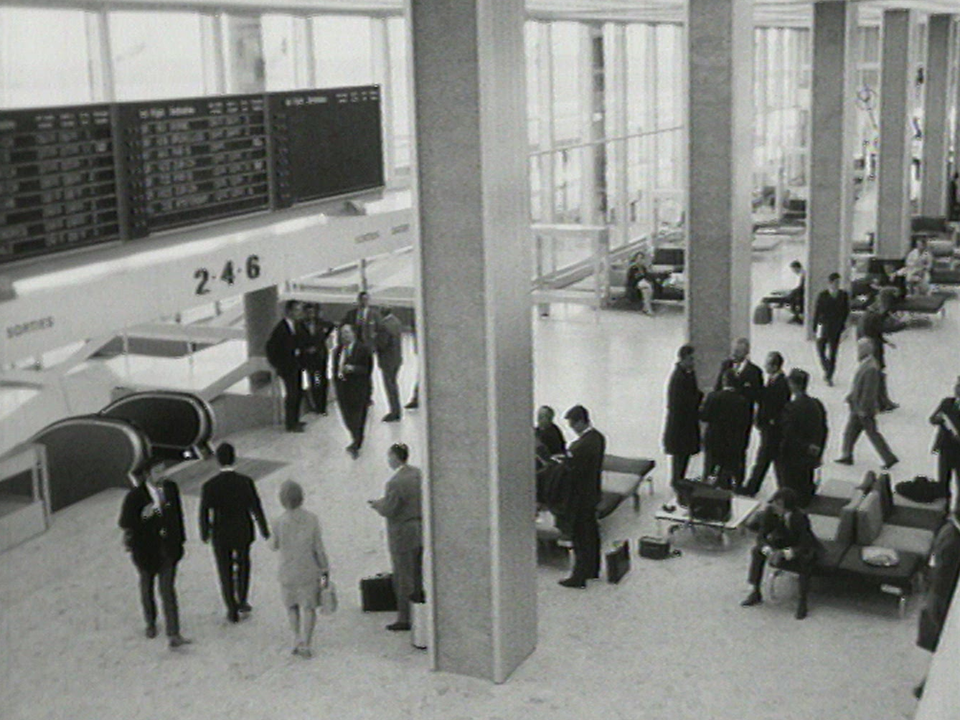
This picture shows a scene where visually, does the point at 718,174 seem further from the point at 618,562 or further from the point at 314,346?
the point at 618,562

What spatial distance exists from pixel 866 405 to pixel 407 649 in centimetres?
640

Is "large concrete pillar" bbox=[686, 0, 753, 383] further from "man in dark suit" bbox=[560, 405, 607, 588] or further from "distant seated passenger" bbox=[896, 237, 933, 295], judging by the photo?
"distant seated passenger" bbox=[896, 237, 933, 295]

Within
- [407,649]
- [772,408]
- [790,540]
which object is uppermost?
[772,408]

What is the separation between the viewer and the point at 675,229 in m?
31.3

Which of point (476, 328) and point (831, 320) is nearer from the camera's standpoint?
point (476, 328)

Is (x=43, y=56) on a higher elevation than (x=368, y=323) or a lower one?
higher

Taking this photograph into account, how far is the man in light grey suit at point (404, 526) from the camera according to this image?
9.79 m

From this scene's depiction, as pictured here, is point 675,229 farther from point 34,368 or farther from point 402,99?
point 34,368

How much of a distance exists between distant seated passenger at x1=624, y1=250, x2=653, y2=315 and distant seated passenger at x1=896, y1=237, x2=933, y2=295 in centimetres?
445

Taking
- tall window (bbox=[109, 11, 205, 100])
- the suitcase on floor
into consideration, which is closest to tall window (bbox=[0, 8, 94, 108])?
tall window (bbox=[109, 11, 205, 100])

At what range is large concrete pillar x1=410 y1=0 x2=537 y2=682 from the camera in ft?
27.6

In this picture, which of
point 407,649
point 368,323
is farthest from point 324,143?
point 407,649

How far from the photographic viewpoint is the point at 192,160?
39.0ft

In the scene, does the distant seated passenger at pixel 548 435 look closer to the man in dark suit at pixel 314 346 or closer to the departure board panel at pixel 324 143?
the departure board panel at pixel 324 143
